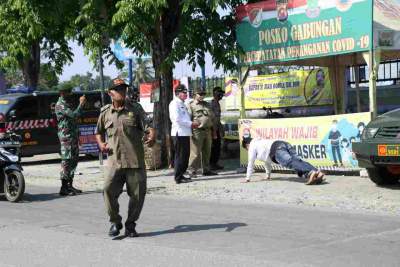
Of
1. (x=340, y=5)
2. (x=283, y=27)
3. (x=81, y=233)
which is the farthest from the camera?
(x=283, y=27)

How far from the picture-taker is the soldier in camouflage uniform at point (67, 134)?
1200 centimetres

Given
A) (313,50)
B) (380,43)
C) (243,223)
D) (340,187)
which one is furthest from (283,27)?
(243,223)

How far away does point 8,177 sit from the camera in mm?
11844

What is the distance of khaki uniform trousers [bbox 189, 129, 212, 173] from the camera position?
45.2 feet

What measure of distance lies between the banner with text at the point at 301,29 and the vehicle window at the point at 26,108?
26.1ft

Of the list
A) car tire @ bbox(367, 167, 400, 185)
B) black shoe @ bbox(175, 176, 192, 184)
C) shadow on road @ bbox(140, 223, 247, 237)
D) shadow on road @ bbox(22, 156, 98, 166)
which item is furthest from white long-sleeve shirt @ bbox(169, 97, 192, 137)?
shadow on road @ bbox(22, 156, 98, 166)

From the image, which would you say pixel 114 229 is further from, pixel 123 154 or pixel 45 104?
pixel 45 104

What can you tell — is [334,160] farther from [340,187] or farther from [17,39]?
[17,39]

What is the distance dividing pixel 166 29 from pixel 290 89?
6.43 metres

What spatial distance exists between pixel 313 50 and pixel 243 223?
A: 5402mm

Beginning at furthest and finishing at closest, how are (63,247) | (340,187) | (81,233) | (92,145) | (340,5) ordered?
1. (92,145)
2. (340,5)
3. (340,187)
4. (81,233)
5. (63,247)

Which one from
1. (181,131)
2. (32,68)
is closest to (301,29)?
(181,131)

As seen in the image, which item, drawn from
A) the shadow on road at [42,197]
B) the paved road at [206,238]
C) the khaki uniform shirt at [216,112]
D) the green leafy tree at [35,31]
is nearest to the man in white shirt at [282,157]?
the paved road at [206,238]

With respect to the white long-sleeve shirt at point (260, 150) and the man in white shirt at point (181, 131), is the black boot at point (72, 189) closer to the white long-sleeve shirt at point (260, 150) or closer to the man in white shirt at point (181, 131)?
the man in white shirt at point (181, 131)
